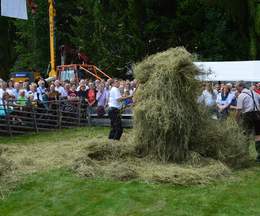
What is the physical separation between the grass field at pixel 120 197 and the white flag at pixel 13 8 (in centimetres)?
993

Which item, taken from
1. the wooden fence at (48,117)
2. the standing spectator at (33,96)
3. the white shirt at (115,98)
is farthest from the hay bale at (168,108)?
the standing spectator at (33,96)

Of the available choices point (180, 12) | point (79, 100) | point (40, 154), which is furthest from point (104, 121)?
point (180, 12)

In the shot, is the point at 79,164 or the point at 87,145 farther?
the point at 87,145

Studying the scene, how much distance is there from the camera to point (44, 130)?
19312 mm

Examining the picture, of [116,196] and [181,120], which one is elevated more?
[181,120]

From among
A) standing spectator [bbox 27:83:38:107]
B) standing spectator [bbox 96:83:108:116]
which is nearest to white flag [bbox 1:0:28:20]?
standing spectator [bbox 27:83:38:107]

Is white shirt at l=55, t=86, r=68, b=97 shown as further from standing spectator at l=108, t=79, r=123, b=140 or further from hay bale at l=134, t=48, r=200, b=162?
hay bale at l=134, t=48, r=200, b=162

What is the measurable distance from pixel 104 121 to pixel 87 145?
892 cm

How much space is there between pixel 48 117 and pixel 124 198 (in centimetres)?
1138

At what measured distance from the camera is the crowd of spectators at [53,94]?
1857 centimetres

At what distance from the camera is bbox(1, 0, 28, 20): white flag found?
64.1ft

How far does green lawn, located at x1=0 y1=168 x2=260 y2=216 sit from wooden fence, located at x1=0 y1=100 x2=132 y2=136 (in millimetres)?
7941

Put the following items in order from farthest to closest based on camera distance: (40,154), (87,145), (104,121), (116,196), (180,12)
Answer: (180,12), (104,121), (40,154), (87,145), (116,196)

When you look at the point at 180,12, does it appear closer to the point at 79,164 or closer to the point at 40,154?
the point at 40,154
